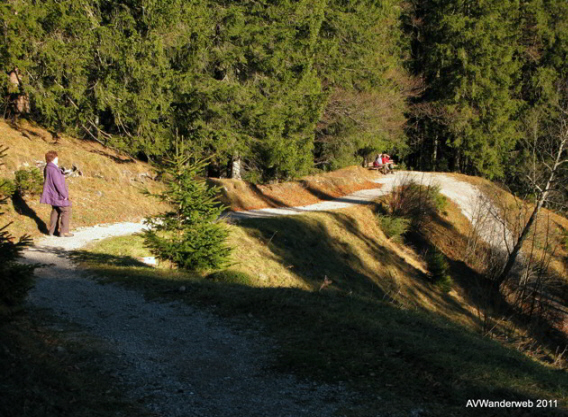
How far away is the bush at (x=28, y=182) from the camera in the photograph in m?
11.8

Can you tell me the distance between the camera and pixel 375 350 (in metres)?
5.64

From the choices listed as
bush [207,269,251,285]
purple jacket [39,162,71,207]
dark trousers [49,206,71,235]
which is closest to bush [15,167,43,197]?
dark trousers [49,206,71,235]

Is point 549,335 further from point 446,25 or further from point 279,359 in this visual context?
point 446,25

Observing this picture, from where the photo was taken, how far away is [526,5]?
35.1m

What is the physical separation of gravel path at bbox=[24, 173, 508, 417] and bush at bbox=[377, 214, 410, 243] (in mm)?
13090

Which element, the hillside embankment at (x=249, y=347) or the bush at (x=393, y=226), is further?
the bush at (x=393, y=226)

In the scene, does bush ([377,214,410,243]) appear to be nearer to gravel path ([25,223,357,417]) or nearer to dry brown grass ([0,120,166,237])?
dry brown grass ([0,120,166,237])

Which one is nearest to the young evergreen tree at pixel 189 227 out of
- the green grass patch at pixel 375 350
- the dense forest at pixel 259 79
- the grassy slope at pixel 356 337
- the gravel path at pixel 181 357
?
the grassy slope at pixel 356 337

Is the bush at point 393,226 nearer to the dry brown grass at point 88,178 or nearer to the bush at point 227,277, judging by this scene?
the dry brown grass at point 88,178

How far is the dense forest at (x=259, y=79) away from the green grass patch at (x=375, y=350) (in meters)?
8.56

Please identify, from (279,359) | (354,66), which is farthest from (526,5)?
(279,359)

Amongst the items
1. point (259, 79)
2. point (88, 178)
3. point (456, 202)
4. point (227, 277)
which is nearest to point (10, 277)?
point (227, 277)

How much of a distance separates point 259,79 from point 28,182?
31.0 feet

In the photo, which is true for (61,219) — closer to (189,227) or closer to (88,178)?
(189,227)
